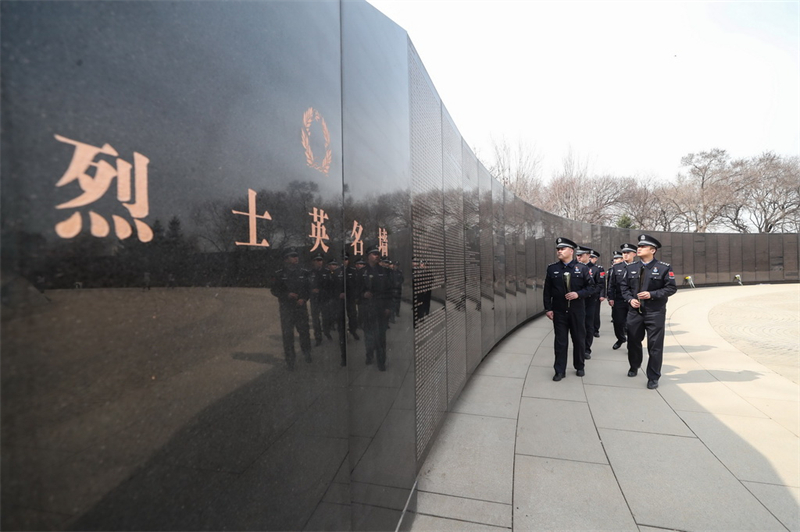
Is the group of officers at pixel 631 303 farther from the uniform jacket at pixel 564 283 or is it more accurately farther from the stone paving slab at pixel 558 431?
the stone paving slab at pixel 558 431

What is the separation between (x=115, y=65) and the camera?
0.77m

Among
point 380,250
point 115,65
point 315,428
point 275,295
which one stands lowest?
point 315,428

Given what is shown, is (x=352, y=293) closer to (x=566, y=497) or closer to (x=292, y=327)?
(x=292, y=327)

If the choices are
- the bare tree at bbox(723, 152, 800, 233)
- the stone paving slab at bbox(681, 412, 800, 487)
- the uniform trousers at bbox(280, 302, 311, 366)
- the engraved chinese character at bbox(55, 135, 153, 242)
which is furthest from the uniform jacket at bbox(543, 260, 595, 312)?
the bare tree at bbox(723, 152, 800, 233)

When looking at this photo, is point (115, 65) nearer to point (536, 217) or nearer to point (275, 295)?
point (275, 295)

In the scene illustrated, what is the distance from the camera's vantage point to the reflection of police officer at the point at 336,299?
1638mm

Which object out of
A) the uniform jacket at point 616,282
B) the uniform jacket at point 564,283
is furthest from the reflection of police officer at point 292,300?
the uniform jacket at point 616,282

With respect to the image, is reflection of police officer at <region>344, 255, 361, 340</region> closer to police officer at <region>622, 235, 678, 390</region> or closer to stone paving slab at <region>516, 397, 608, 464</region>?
stone paving slab at <region>516, 397, 608, 464</region>

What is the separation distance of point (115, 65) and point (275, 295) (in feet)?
2.39

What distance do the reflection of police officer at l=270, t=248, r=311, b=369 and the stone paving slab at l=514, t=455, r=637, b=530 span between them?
6.78 feet

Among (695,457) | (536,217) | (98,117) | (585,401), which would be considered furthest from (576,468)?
(536,217)

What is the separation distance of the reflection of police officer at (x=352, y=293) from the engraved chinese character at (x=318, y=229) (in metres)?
0.22

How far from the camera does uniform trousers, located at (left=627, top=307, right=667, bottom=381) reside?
5.06m

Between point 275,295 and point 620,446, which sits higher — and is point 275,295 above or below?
above
